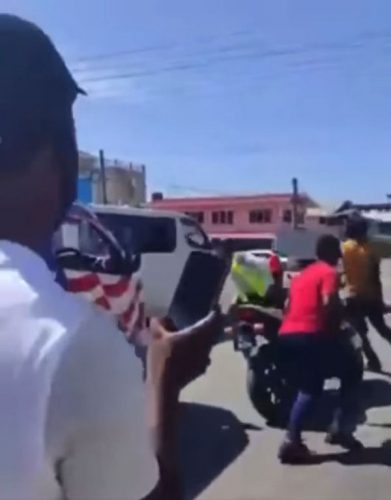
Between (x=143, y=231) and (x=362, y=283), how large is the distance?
3.32m

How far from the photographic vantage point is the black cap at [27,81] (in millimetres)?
1132

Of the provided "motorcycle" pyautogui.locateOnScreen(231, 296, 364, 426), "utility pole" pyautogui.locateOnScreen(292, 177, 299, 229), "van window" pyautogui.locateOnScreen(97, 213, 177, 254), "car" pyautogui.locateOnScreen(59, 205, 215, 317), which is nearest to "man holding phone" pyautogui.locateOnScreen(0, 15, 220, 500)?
"motorcycle" pyautogui.locateOnScreen(231, 296, 364, 426)

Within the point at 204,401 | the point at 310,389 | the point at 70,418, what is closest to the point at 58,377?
the point at 70,418

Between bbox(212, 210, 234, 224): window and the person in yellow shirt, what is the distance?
4526 centimetres

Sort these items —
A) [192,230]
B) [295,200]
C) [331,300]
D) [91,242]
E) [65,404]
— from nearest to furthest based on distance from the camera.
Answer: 1. [65,404]
2. [331,300]
3. [91,242]
4. [192,230]
5. [295,200]

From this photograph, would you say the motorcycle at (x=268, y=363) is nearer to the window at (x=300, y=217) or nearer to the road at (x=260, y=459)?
the road at (x=260, y=459)

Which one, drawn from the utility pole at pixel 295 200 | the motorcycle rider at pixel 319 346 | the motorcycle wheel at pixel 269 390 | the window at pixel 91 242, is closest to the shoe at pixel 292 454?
the motorcycle rider at pixel 319 346

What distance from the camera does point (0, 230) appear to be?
3.79 ft

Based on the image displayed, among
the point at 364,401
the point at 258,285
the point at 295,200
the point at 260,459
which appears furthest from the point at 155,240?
the point at 295,200

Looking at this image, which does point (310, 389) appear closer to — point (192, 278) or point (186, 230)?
point (192, 278)

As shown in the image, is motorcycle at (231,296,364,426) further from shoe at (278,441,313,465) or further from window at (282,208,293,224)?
window at (282,208,293,224)

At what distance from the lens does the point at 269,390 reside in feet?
23.7

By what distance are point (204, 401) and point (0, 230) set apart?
6.98 m

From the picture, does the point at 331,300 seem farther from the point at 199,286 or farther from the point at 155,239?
the point at 155,239
